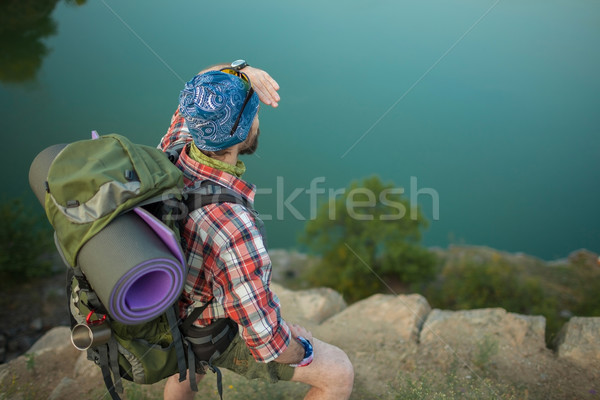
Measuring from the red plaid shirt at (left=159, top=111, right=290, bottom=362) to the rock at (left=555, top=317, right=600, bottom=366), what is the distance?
2581 mm

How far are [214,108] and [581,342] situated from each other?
10.4 ft

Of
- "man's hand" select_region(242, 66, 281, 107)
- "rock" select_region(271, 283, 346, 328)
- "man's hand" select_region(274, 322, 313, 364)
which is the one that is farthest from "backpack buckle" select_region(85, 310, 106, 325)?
"rock" select_region(271, 283, 346, 328)

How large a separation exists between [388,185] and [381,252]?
1.10m

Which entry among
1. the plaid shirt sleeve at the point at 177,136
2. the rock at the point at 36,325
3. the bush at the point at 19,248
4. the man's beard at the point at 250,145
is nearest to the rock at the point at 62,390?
the plaid shirt sleeve at the point at 177,136

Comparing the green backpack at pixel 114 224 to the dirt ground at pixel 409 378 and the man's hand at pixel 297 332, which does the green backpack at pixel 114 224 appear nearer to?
the man's hand at pixel 297 332

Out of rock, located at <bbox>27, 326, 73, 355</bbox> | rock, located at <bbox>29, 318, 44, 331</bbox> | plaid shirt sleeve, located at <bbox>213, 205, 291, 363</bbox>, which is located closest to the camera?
plaid shirt sleeve, located at <bbox>213, 205, 291, 363</bbox>

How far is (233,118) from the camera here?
1.87m

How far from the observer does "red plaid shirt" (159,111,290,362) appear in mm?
1691

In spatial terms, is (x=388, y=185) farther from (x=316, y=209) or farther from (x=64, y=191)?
(x=64, y=191)

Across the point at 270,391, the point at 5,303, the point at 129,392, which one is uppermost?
the point at 270,391

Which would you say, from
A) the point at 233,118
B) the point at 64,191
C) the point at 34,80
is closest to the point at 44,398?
the point at 64,191

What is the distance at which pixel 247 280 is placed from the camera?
1.70 metres

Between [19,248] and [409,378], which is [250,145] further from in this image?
[19,248]

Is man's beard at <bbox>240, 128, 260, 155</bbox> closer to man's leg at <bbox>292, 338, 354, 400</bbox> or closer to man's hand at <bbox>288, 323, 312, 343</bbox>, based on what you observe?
man's hand at <bbox>288, 323, 312, 343</bbox>
